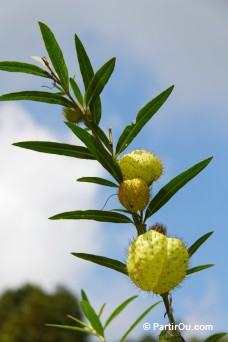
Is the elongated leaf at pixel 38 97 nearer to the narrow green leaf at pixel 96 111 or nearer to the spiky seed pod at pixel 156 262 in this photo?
the narrow green leaf at pixel 96 111

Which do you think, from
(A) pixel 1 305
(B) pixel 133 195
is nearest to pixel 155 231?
(B) pixel 133 195

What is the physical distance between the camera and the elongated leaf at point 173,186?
5.64ft

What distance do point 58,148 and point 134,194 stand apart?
0.43 meters

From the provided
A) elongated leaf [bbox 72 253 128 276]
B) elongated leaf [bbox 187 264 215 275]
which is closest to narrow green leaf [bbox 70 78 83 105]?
elongated leaf [bbox 72 253 128 276]

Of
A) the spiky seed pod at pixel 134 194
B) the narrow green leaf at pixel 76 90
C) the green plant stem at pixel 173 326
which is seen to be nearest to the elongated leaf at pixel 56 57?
the narrow green leaf at pixel 76 90

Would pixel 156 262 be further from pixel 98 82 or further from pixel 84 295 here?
pixel 98 82

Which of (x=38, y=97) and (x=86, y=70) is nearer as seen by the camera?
(x=38, y=97)

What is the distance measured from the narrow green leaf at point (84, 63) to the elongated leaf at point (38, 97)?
194mm

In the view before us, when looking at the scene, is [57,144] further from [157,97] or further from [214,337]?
[214,337]

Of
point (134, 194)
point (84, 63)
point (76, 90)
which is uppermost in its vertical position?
point (84, 63)

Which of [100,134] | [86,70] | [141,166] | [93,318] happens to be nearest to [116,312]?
[93,318]

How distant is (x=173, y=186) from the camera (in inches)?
69.9

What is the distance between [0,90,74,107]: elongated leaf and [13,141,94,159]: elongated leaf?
15 centimetres

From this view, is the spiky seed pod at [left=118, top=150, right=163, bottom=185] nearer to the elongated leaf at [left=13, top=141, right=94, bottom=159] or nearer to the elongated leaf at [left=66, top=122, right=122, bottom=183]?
the elongated leaf at [left=66, top=122, right=122, bottom=183]
